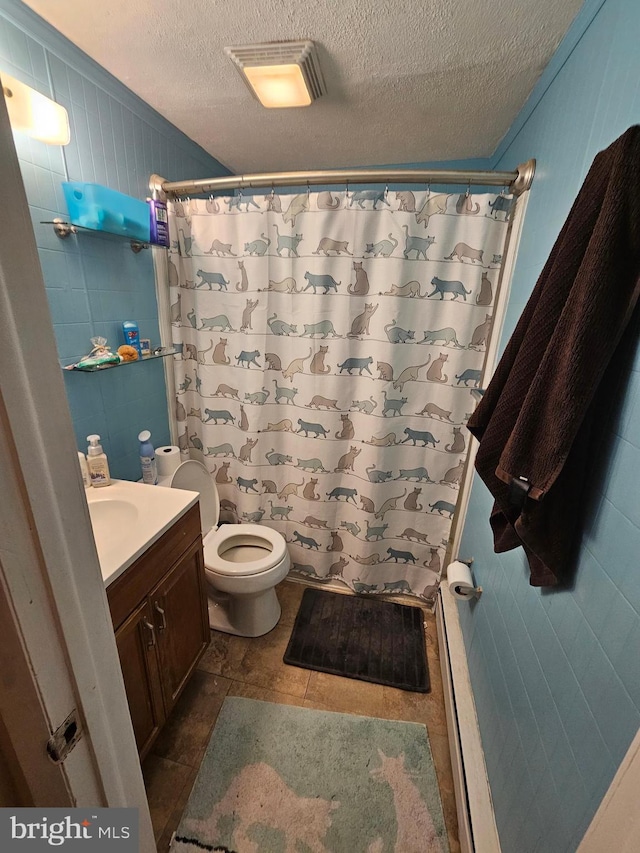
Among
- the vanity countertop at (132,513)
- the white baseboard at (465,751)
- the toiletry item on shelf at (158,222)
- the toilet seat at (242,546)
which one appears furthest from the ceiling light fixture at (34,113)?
the white baseboard at (465,751)

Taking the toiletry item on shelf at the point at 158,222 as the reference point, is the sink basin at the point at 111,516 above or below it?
below

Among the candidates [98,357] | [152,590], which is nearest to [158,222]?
[98,357]

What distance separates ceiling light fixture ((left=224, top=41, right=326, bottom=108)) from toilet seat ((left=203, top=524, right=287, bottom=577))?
1.75m

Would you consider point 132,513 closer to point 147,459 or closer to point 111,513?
point 111,513

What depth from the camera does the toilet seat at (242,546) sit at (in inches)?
60.1

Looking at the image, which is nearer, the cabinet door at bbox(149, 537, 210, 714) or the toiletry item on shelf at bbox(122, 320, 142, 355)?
the cabinet door at bbox(149, 537, 210, 714)

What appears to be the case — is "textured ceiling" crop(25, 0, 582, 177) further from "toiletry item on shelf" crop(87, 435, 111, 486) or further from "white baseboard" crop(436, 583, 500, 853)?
"white baseboard" crop(436, 583, 500, 853)

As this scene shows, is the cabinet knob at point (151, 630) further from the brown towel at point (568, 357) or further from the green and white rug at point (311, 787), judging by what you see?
the brown towel at point (568, 357)

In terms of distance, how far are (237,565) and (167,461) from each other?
0.55 meters

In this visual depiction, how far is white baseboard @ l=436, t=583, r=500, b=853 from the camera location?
100cm

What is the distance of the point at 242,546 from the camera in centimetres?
184

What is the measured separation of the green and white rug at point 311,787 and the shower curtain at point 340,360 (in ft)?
2.25

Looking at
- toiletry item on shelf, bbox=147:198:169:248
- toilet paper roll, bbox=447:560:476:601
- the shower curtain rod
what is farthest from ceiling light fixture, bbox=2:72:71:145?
toilet paper roll, bbox=447:560:476:601

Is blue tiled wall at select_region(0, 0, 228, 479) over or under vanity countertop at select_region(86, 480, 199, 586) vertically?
over
